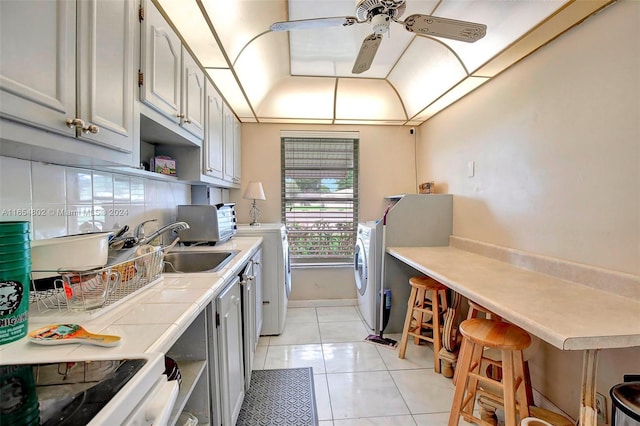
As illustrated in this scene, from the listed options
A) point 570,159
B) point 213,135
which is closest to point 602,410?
point 570,159

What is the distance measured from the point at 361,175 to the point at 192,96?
2139 millimetres

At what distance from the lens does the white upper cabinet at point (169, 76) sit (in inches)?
49.3

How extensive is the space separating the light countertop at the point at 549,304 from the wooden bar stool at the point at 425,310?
388mm

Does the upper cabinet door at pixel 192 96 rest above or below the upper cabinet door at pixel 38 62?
above

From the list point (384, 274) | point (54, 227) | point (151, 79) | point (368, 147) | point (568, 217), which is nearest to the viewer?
point (54, 227)

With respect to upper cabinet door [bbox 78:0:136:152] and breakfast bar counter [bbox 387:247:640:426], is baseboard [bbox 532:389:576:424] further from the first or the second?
upper cabinet door [bbox 78:0:136:152]

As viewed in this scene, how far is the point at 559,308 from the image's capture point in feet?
3.77

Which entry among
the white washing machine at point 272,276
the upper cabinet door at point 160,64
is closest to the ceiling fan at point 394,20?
the upper cabinet door at point 160,64

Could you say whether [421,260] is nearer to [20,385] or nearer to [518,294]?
[518,294]

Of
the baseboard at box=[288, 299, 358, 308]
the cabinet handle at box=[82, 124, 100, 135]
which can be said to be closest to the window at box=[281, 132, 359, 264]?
the baseboard at box=[288, 299, 358, 308]

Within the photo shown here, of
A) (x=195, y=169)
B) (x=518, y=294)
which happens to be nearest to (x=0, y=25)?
(x=195, y=169)

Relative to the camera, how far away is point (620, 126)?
4.25 ft

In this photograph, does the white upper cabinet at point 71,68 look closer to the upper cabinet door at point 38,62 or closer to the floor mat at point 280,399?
the upper cabinet door at point 38,62

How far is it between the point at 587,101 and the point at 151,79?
2.09 meters
